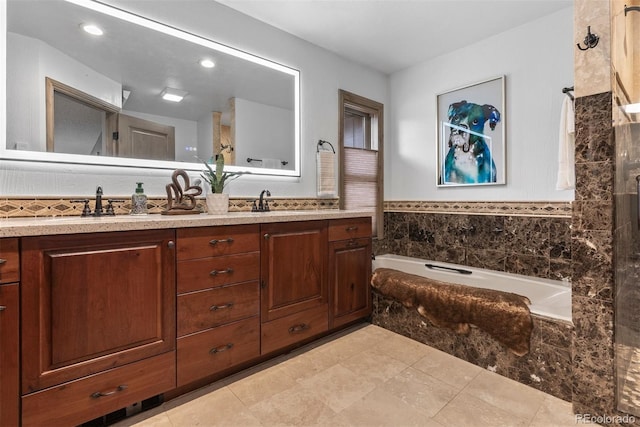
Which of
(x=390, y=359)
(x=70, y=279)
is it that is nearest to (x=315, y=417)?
(x=390, y=359)

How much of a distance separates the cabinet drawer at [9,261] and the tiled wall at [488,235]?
304cm

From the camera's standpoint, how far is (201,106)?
232 cm

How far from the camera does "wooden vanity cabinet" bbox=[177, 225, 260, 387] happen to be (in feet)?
5.25

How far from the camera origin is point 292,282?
2061mm

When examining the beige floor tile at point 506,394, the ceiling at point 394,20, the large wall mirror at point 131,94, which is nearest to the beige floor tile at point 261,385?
the beige floor tile at point 506,394

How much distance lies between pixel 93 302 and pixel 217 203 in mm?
998

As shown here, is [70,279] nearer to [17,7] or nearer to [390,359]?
[17,7]

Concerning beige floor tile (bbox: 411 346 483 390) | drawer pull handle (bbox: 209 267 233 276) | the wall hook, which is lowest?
beige floor tile (bbox: 411 346 483 390)

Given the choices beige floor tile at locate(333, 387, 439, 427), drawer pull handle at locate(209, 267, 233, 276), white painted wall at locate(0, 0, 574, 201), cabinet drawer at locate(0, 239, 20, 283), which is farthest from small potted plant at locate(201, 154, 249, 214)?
beige floor tile at locate(333, 387, 439, 427)

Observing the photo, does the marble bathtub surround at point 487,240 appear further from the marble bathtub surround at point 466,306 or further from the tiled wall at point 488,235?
the marble bathtub surround at point 466,306

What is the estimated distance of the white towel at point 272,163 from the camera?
8.69 feet

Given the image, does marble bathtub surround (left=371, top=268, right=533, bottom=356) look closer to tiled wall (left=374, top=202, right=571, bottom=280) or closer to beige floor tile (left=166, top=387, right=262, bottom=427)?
tiled wall (left=374, top=202, right=571, bottom=280)

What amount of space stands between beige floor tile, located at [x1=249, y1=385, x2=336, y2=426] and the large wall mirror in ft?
5.34

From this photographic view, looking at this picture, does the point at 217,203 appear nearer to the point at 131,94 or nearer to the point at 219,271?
the point at 219,271
